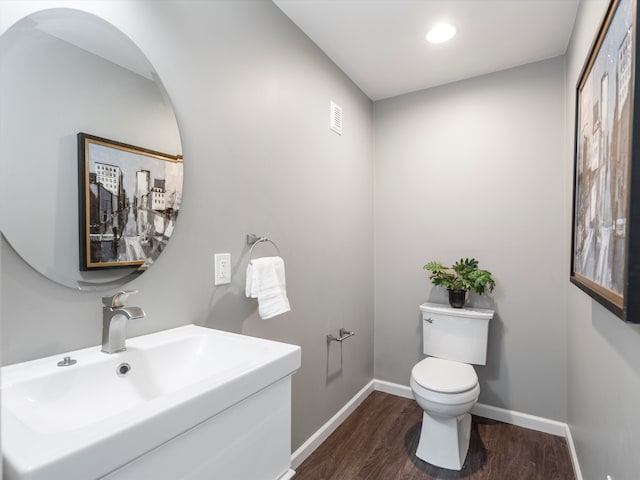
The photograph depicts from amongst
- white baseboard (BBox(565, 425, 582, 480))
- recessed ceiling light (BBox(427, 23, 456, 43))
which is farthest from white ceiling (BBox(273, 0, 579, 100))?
white baseboard (BBox(565, 425, 582, 480))

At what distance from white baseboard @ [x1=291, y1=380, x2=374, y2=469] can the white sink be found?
1.10 metres

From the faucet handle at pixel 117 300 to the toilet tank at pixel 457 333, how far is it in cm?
194

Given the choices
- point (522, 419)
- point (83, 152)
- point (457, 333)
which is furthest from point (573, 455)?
point (83, 152)

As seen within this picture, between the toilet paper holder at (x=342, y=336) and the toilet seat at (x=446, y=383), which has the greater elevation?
the toilet paper holder at (x=342, y=336)

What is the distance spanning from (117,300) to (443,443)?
1811mm

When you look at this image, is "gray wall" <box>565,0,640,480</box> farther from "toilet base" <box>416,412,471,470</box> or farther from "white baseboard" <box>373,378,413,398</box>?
"white baseboard" <box>373,378,413,398</box>

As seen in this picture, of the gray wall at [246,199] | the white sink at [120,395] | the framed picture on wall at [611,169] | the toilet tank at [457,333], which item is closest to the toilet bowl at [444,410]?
the toilet tank at [457,333]

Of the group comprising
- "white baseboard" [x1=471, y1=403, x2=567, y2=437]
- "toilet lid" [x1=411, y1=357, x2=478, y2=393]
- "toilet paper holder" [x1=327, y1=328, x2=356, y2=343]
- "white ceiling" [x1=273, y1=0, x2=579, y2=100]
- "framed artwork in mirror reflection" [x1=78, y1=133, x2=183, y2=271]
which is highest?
"white ceiling" [x1=273, y1=0, x2=579, y2=100]

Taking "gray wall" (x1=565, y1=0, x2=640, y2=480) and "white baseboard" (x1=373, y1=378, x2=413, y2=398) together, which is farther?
"white baseboard" (x1=373, y1=378, x2=413, y2=398)

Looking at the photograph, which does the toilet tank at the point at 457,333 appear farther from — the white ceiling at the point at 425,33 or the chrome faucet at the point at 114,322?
the chrome faucet at the point at 114,322

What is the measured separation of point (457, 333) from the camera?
232 cm

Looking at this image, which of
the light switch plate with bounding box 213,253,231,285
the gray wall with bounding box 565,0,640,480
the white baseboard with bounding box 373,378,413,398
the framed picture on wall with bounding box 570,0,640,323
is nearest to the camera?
the framed picture on wall with bounding box 570,0,640,323

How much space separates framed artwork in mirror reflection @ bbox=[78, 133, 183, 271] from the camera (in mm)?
1048

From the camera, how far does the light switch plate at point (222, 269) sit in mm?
1471
